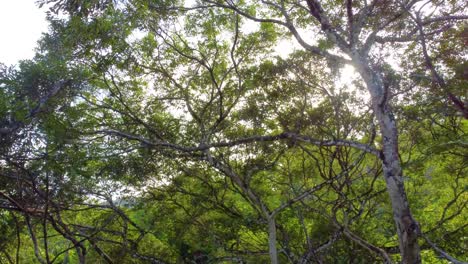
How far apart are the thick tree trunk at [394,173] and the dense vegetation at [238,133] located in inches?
0.7

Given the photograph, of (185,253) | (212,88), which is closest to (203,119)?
(212,88)

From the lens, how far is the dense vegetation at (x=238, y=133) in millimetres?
5695

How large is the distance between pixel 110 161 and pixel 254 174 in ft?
11.7

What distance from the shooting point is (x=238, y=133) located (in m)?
8.83

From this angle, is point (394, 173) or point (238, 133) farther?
point (238, 133)

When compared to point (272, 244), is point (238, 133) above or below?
above

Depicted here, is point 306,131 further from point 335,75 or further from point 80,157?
point 80,157

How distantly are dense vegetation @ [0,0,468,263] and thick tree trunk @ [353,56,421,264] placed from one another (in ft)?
0.06

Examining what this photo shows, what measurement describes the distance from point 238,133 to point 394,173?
180 inches

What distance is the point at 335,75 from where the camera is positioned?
7.87 metres

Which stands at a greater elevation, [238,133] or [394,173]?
[238,133]

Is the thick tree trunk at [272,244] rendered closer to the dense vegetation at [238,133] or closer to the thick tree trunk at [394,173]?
the dense vegetation at [238,133]

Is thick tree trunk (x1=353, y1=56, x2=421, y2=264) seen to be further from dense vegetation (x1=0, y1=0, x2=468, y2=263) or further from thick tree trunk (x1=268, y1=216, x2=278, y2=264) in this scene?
thick tree trunk (x1=268, y1=216, x2=278, y2=264)

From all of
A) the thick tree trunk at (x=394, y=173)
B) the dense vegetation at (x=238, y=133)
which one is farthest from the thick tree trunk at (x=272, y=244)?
the thick tree trunk at (x=394, y=173)
